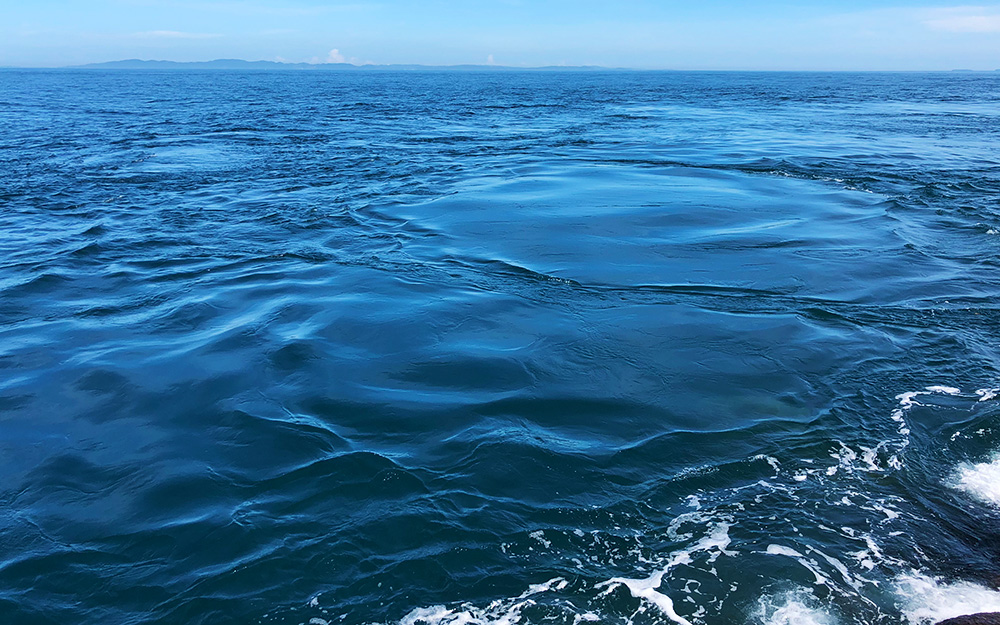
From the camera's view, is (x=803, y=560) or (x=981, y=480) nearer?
(x=803, y=560)

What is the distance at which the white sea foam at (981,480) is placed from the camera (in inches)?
244

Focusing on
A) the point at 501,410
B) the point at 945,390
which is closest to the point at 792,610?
the point at 501,410

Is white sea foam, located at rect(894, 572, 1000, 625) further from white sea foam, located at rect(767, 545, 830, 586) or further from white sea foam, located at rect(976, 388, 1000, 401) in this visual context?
white sea foam, located at rect(976, 388, 1000, 401)

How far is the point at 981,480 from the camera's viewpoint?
645cm

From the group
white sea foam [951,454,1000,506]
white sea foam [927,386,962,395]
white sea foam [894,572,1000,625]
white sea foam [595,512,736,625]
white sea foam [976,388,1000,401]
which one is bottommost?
white sea foam [595,512,736,625]

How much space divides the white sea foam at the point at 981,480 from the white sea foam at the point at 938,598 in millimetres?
1386

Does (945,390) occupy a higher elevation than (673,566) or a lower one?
higher

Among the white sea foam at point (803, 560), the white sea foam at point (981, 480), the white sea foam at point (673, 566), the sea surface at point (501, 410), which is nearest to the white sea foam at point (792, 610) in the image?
the sea surface at point (501, 410)

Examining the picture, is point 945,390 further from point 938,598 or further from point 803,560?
point 803,560

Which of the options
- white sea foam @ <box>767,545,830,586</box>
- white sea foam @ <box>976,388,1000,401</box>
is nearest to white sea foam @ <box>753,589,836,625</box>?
white sea foam @ <box>767,545,830,586</box>

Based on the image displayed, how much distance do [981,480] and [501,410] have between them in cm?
Result: 490

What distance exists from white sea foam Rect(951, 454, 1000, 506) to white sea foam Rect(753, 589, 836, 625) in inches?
93.0

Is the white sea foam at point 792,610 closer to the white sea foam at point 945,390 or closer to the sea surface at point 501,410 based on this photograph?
the sea surface at point 501,410

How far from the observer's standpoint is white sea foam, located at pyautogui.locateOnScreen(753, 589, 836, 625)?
4918 mm
